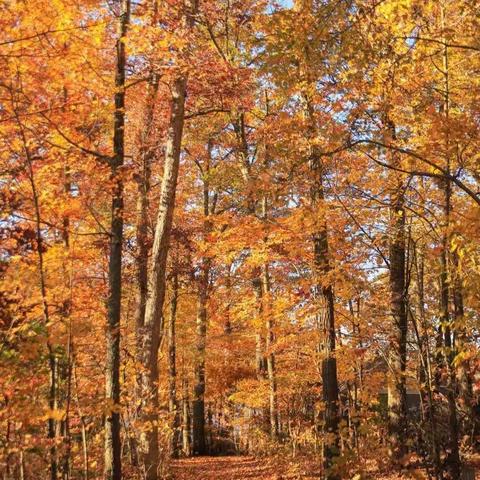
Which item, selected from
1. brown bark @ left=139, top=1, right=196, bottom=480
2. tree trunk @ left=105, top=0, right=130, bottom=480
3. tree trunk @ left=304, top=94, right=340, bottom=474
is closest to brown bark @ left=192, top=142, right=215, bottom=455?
brown bark @ left=139, top=1, right=196, bottom=480

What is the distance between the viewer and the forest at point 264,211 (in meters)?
5.79

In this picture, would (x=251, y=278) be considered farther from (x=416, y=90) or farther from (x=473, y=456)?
(x=416, y=90)

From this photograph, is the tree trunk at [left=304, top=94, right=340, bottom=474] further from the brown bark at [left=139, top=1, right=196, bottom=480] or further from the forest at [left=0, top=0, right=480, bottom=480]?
the brown bark at [left=139, top=1, right=196, bottom=480]

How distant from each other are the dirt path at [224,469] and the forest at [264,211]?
0.15m

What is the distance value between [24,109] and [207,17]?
4.51 m

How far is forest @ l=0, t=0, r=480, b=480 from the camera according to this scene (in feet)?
19.0

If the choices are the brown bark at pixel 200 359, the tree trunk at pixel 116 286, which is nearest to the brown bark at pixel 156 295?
the tree trunk at pixel 116 286

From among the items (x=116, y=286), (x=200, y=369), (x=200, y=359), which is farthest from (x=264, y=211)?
(x=116, y=286)

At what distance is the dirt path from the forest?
15 centimetres

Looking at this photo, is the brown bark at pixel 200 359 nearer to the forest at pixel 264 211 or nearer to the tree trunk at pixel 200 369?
the tree trunk at pixel 200 369

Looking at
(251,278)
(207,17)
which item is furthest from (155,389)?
(251,278)

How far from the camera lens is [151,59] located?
9430mm

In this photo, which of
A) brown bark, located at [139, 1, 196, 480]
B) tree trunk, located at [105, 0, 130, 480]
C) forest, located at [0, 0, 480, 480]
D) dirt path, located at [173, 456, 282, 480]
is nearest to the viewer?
forest, located at [0, 0, 480, 480]

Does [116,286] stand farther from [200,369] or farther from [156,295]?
[200,369]
